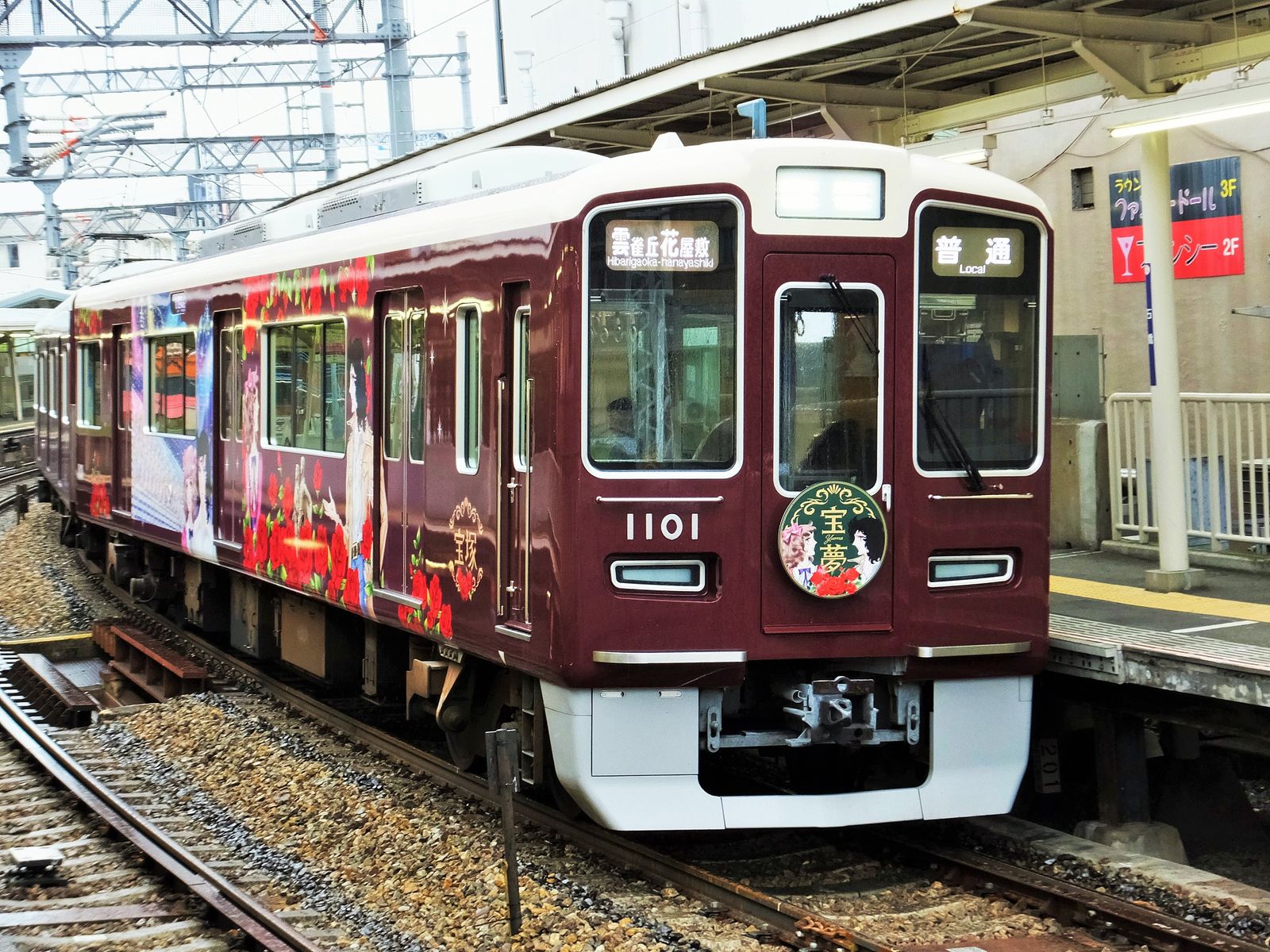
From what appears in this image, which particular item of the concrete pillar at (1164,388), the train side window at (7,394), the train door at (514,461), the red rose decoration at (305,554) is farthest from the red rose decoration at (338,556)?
the train side window at (7,394)

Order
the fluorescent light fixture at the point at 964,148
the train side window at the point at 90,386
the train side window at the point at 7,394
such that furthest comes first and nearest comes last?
the train side window at the point at 7,394, the train side window at the point at 90,386, the fluorescent light fixture at the point at 964,148

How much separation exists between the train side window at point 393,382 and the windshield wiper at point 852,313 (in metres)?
2.43

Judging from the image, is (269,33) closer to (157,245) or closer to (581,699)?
(581,699)

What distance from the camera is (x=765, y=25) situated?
60.4 ft

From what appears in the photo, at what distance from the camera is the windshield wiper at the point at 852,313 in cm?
647

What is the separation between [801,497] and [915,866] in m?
1.71

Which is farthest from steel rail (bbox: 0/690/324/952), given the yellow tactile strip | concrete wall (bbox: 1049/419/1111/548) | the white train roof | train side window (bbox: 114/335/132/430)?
concrete wall (bbox: 1049/419/1111/548)

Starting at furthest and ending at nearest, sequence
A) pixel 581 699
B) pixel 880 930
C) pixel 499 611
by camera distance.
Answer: pixel 499 611 < pixel 581 699 < pixel 880 930

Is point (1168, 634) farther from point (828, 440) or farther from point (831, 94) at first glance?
point (831, 94)

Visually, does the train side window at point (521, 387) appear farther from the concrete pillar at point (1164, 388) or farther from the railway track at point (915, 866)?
the concrete pillar at point (1164, 388)

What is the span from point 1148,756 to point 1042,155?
6.86 m

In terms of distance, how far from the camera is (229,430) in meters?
10.8

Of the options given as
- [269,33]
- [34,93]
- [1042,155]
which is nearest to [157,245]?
[34,93]

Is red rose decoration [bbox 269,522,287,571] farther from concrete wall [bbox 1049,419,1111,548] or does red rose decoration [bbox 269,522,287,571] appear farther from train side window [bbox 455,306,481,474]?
concrete wall [bbox 1049,419,1111,548]
